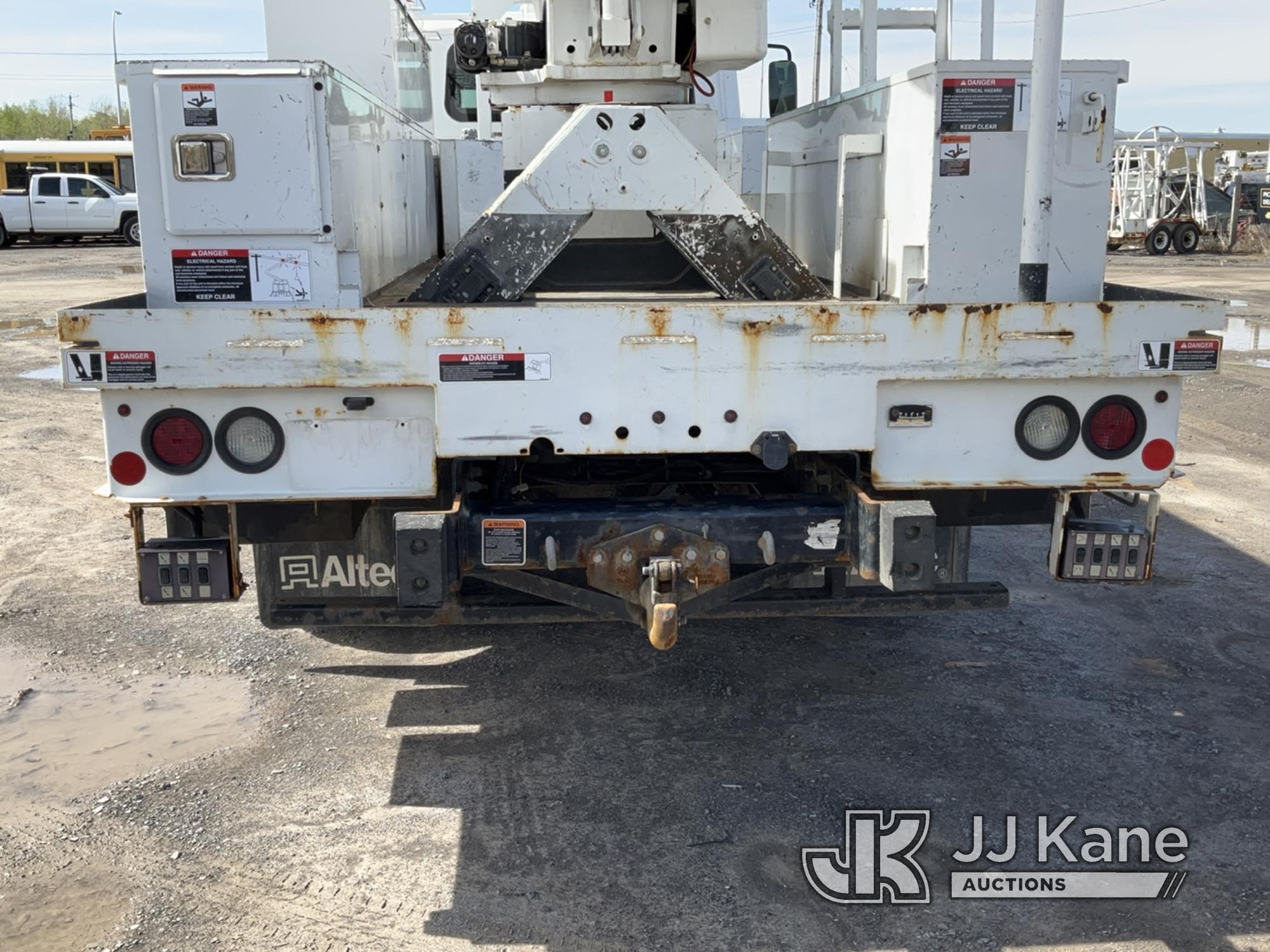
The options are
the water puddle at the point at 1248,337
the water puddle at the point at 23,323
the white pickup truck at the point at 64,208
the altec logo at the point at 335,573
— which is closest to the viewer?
the altec logo at the point at 335,573

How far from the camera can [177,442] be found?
3.48 m

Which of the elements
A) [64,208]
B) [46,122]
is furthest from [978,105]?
[46,122]

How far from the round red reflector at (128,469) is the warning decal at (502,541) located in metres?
1.00

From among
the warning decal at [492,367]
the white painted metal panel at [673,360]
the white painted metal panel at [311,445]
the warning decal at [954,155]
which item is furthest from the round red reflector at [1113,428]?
the white painted metal panel at [311,445]

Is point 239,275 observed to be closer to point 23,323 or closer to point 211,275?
point 211,275

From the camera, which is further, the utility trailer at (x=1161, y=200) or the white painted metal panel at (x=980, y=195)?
the utility trailer at (x=1161, y=200)

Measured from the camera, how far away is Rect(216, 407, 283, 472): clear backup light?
348 centimetres

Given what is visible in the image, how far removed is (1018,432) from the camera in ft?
12.0

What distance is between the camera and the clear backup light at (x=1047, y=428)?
364 cm

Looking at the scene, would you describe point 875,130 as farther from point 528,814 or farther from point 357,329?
point 528,814

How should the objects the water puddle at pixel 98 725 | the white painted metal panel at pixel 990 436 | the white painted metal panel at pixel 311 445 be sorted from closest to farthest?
1. the white painted metal panel at pixel 311 445
2. the white painted metal panel at pixel 990 436
3. the water puddle at pixel 98 725

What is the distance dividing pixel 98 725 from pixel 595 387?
2266 mm

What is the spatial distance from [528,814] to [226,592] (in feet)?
3.68

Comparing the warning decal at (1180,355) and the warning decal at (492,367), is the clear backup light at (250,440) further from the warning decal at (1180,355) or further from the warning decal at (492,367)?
the warning decal at (1180,355)
